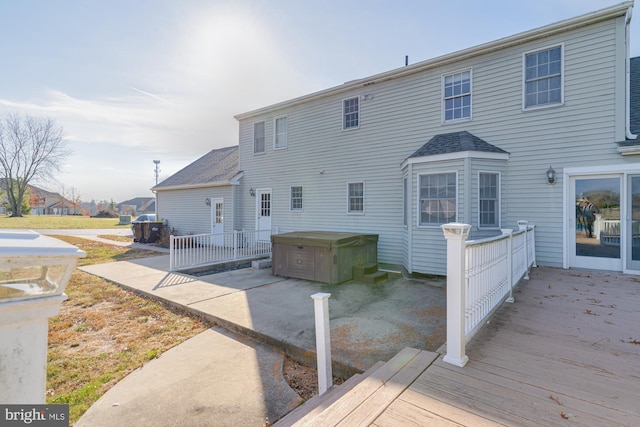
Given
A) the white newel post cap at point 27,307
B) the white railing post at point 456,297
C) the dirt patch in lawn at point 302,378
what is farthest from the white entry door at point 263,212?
the white newel post cap at point 27,307

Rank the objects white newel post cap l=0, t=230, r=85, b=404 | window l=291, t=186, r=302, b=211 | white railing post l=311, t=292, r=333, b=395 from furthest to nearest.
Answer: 1. window l=291, t=186, r=302, b=211
2. white railing post l=311, t=292, r=333, b=395
3. white newel post cap l=0, t=230, r=85, b=404

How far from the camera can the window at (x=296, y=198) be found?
11.2m

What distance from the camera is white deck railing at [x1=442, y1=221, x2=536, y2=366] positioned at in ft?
8.82

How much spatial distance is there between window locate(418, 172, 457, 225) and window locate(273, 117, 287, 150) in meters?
6.07

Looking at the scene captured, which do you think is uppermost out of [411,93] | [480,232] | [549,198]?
[411,93]

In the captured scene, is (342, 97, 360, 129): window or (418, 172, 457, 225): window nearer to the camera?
(418, 172, 457, 225): window

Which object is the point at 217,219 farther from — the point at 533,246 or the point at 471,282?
the point at 471,282

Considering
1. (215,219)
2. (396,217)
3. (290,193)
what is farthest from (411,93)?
(215,219)

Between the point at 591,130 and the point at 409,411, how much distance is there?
7542 mm

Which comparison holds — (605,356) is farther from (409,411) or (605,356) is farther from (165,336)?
(165,336)

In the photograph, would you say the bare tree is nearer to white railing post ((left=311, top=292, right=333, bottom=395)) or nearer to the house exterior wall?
the house exterior wall

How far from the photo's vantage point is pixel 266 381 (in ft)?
10.3

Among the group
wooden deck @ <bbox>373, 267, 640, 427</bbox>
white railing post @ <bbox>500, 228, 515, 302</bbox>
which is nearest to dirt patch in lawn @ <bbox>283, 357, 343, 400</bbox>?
wooden deck @ <bbox>373, 267, 640, 427</bbox>

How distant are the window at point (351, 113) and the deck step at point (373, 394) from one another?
816cm
